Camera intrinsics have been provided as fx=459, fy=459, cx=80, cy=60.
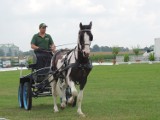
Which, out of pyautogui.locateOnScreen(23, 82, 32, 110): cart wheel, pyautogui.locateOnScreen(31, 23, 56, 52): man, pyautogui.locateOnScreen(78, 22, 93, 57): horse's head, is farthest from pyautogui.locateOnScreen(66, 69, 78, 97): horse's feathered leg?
pyautogui.locateOnScreen(31, 23, 56, 52): man

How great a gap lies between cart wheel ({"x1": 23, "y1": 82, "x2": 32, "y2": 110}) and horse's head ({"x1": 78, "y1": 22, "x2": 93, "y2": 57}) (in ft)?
9.99

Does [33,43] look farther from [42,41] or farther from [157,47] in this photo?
[157,47]

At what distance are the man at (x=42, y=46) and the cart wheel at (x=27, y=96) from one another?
2.26 ft

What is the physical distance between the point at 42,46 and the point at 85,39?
133 inches

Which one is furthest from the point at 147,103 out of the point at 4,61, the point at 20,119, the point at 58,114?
the point at 4,61

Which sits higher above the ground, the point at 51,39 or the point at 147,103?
the point at 51,39

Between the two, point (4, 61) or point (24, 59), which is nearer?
point (24, 59)

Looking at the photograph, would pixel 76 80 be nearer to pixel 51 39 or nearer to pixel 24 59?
pixel 51 39

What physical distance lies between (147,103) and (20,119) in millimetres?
4448

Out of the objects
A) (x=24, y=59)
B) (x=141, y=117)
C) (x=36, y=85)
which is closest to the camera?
(x=141, y=117)

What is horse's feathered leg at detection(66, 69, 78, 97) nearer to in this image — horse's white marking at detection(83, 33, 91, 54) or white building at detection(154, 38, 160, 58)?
horse's white marking at detection(83, 33, 91, 54)

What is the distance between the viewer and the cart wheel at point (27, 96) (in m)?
13.4

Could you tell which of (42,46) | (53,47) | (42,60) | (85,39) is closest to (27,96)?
(42,60)

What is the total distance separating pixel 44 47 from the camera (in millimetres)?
13922
